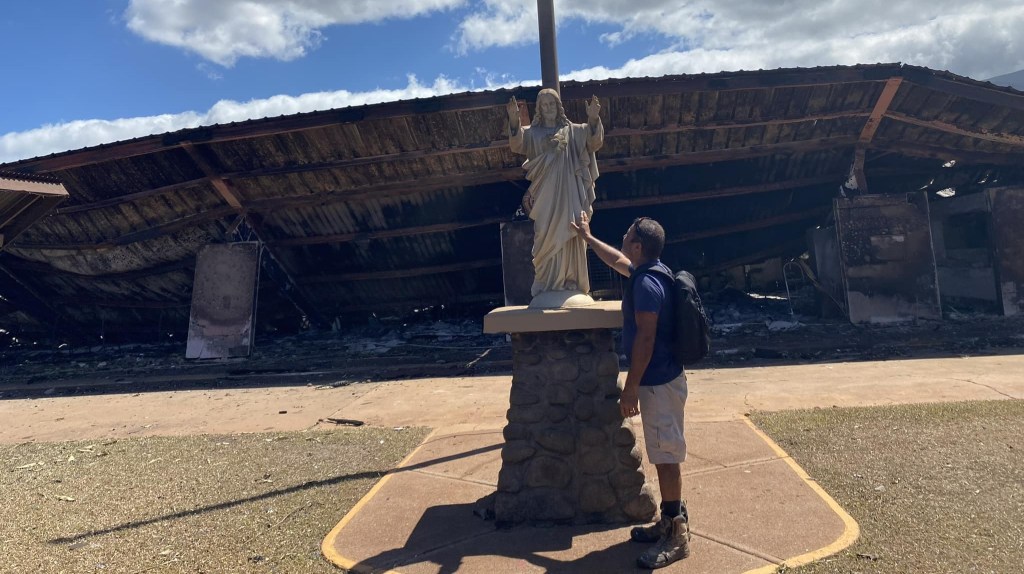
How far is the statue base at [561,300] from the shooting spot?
3775 mm

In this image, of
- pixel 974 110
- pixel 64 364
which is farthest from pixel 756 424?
pixel 64 364

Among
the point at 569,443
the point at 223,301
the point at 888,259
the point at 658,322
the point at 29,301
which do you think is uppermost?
the point at 29,301

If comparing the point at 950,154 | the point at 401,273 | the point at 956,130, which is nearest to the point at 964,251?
the point at 950,154

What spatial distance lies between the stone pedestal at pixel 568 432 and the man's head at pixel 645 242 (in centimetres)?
46

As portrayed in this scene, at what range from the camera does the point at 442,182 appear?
10633 mm

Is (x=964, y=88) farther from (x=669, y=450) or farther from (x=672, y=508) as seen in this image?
(x=672, y=508)

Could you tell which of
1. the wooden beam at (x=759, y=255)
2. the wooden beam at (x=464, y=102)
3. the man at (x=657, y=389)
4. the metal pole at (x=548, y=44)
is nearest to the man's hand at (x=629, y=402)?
the man at (x=657, y=389)

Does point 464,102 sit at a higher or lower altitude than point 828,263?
higher

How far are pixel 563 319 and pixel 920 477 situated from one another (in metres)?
2.65

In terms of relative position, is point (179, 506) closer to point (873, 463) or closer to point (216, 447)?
point (216, 447)

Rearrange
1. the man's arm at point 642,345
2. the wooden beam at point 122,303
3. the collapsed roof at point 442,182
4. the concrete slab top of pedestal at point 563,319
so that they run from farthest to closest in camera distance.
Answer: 1. the wooden beam at point 122,303
2. the collapsed roof at point 442,182
3. the concrete slab top of pedestal at point 563,319
4. the man's arm at point 642,345

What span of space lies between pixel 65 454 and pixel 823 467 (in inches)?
275

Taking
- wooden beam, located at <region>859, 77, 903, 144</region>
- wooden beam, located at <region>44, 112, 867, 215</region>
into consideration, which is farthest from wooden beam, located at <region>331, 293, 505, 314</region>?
wooden beam, located at <region>859, 77, 903, 144</region>

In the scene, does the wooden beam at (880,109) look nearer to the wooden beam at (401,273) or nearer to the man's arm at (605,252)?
the wooden beam at (401,273)
